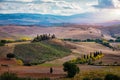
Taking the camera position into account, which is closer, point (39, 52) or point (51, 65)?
point (51, 65)

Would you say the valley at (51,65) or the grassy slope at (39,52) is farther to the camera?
the grassy slope at (39,52)

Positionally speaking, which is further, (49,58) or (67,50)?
(67,50)

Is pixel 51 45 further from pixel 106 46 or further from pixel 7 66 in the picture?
pixel 7 66

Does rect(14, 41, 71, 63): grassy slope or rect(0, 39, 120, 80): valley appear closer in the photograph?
rect(0, 39, 120, 80): valley

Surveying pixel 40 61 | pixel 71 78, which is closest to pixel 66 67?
pixel 71 78

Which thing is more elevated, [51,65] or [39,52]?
[39,52]

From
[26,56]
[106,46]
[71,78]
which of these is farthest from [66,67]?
[106,46]

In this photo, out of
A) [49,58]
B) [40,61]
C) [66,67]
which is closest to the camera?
[66,67]

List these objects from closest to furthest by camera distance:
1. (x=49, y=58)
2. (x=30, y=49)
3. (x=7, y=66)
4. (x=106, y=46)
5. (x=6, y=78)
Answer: (x=6, y=78)
(x=7, y=66)
(x=49, y=58)
(x=30, y=49)
(x=106, y=46)
